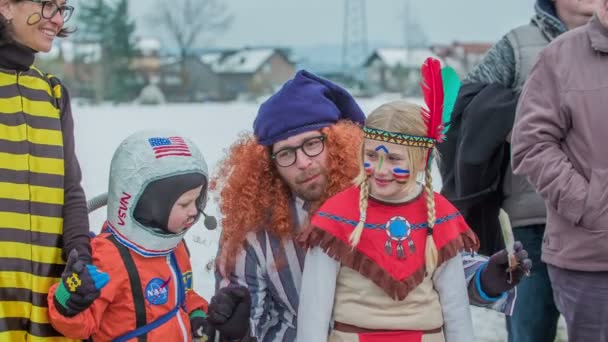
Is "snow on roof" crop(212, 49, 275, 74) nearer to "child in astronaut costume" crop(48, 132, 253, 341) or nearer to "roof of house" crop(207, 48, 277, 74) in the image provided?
"roof of house" crop(207, 48, 277, 74)

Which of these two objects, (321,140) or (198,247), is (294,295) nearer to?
(321,140)

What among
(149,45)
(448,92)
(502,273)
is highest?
(448,92)

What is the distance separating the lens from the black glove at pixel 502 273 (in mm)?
2420

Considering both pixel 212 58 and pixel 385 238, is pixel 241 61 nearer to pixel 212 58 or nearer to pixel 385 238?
pixel 212 58

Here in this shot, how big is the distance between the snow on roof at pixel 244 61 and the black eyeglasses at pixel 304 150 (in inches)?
2459

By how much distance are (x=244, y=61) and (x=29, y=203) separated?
220 ft

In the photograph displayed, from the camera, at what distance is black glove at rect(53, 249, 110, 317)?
219cm

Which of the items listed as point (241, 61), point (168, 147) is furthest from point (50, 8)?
point (241, 61)

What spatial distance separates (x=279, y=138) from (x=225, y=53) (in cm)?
6752

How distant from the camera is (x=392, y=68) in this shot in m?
72.4

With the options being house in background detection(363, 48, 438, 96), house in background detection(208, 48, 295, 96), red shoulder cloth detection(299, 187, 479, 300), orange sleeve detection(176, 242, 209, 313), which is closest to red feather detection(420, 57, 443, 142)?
red shoulder cloth detection(299, 187, 479, 300)

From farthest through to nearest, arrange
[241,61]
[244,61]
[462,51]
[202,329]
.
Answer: [244,61], [241,61], [462,51], [202,329]

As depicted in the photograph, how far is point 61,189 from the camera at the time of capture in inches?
96.0

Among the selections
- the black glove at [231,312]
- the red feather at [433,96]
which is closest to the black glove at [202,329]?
the black glove at [231,312]
